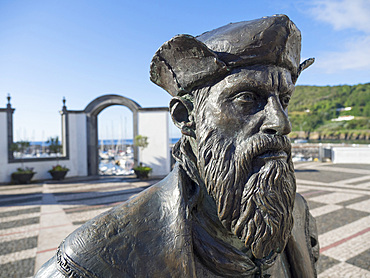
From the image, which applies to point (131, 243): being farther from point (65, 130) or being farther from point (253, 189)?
point (65, 130)

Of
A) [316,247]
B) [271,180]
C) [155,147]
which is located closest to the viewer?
[271,180]

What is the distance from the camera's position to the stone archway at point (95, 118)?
13672mm

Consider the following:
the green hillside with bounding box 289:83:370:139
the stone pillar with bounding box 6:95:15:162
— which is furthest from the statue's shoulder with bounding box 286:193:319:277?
the green hillside with bounding box 289:83:370:139

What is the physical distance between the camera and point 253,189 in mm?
907

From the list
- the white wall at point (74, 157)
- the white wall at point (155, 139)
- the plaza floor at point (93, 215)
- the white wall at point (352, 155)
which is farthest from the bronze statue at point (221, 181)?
the white wall at point (352, 155)

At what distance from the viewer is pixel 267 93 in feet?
3.10

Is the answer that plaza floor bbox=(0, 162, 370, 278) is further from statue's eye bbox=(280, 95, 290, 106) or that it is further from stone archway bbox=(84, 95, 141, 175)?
statue's eye bbox=(280, 95, 290, 106)

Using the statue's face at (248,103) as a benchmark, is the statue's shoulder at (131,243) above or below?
below

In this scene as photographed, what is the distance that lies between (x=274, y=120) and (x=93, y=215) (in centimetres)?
705

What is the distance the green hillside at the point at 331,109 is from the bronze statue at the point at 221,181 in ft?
180

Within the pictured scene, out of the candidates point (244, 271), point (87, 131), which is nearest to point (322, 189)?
point (244, 271)

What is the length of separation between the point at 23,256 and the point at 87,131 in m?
10.4

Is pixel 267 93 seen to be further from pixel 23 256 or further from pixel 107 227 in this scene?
pixel 23 256

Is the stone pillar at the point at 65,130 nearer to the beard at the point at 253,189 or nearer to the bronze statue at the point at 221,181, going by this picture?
the bronze statue at the point at 221,181
